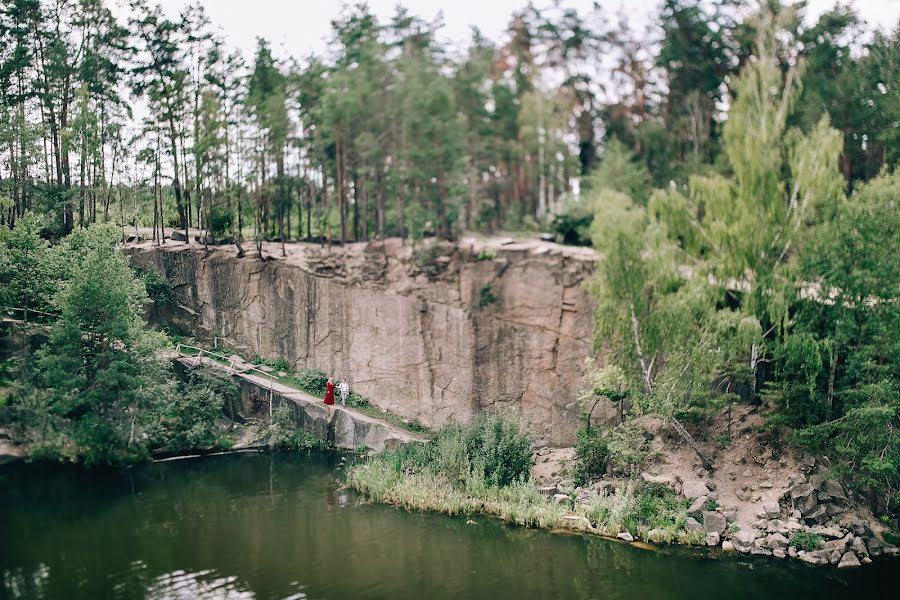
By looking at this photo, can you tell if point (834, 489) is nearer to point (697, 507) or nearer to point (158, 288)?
point (697, 507)

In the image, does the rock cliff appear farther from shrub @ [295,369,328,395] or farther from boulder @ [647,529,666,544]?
boulder @ [647,529,666,544]

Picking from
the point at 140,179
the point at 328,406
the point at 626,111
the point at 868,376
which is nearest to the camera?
the point at 868,376

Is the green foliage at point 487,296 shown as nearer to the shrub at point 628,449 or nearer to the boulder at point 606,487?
the shrub at point 628,449

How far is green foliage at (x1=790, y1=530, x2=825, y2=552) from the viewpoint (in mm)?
15898

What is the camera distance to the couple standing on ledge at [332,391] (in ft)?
78.7

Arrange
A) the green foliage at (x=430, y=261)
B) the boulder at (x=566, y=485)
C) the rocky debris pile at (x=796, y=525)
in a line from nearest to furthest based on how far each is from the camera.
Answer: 1. the rocky debris pile at (x=796, y=525)
2. the boulder at (x=566, y=485)
3. the green foliage at (x=430, y=261)

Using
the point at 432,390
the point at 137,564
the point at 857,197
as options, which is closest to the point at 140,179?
the point at 432,390

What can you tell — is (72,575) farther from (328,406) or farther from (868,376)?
(868,376)

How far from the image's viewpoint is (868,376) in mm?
16984

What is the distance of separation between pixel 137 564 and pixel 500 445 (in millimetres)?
9764

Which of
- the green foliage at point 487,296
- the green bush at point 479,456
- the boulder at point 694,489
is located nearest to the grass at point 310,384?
the green bush at point 479,456

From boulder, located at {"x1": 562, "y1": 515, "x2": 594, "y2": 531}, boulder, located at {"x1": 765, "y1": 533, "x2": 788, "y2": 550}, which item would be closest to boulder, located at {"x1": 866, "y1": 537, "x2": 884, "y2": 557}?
boulder, located at {"x1": 765, "y1": 533, "x2": 788, "y2": 550}

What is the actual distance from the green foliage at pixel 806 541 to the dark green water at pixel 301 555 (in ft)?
2.15

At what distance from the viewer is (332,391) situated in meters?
24.2
